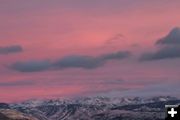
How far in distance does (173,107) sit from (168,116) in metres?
1.20

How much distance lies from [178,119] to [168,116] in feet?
4.00

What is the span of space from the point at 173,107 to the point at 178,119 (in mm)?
1500

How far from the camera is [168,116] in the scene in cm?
5544

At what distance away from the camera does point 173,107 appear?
55.6 m

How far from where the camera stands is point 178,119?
182 ft
